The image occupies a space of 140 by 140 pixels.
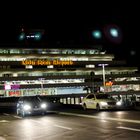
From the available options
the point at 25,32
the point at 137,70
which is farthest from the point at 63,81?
the point at 25,32

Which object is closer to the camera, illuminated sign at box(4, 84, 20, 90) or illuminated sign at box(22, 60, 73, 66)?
illuminated sign at box(4, 84, 20, 90)

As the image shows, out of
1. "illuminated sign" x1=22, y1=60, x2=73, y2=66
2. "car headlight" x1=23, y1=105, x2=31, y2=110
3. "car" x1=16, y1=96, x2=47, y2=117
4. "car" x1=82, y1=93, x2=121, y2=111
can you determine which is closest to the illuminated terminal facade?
"illuminated sign" x1=22, y1=60, x2=73, y2=66

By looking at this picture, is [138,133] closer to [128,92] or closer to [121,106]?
[121,106]

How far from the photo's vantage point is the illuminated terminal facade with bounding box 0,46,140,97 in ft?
383

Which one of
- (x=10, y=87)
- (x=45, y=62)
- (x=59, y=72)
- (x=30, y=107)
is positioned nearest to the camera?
(x=30, y=107)

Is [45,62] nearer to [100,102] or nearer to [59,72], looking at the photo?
[59,72]

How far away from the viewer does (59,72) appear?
12462cm

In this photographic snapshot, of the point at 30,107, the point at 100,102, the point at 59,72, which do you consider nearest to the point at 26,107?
the point at 30,107

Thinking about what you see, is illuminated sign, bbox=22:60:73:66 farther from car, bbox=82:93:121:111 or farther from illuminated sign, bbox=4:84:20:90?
car, bbox=82:93:121:111

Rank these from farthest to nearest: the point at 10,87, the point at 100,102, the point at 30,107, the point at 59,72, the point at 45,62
A: the point at 59,72
the point at 45,62
the point at 10,87
the point at 100,102
the point at 30,107

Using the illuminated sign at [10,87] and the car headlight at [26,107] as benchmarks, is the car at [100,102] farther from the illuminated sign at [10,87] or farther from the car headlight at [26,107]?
the illuminated sign at [10,87]

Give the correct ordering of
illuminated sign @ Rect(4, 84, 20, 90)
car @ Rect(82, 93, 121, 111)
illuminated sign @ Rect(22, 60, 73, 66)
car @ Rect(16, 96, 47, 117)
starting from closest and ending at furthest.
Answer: car @ Rect(16, 96, 47, 117) < car @ Rect(82, 93, 121, 111) < illuminated sign @ Rect(4, 84, 20, 90) < illuminated sign @ Rect(22, 60, 73, 66)

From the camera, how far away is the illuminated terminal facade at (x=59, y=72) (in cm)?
11669

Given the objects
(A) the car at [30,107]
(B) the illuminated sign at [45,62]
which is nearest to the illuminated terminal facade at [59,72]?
(B) the illuminated sign at [45,62]
